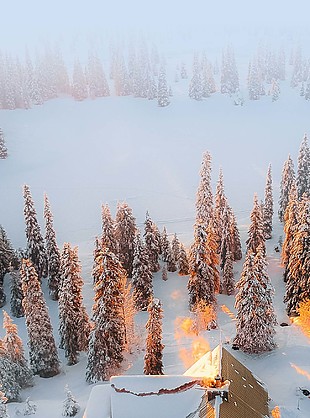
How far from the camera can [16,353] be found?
44344 mm

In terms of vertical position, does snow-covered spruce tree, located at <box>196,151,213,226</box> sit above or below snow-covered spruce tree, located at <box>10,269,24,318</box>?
above

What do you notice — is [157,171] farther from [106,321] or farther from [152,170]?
[106,321]

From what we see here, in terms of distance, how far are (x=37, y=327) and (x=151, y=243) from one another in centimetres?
2265

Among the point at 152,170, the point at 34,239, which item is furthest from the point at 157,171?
the point at 34,239

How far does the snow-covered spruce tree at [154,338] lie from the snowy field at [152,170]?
3.90m

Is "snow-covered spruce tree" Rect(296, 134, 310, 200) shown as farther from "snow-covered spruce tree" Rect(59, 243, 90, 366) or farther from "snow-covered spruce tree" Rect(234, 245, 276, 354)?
"snow-covered spruce tree" Rect(59, 243, 90, 366)

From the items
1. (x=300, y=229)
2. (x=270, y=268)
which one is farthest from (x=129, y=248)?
(x=300, y=229)

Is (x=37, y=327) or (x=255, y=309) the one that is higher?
(x=255, y=309)

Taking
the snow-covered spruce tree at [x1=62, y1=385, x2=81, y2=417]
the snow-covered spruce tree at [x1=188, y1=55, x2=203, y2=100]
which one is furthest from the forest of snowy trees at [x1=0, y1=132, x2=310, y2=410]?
the snow-covered spruce tree at [x1=188, y1=55, x2=203, y2=100]

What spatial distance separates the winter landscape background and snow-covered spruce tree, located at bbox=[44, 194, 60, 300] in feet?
9.82

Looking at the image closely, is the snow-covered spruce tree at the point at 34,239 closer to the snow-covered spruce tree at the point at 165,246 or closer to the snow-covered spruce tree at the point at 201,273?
the snow-covered spruce tree at the point at 165,246

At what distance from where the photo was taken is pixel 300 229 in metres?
47.7

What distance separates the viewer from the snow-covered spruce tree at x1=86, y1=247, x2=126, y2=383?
140 ft

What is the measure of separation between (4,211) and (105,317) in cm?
5964
